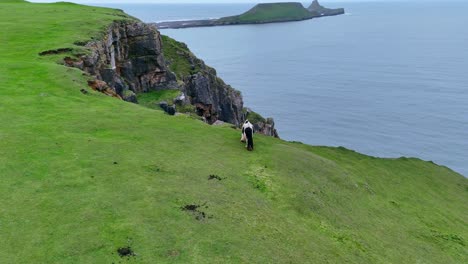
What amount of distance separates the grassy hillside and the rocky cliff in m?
8.41

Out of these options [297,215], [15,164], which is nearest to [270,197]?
[297,215]

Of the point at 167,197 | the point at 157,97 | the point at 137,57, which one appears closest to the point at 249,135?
the point at 167,197

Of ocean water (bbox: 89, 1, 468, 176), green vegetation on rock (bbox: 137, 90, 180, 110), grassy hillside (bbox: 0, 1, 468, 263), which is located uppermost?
grassy hillside (bbox: 0, 1, 468, 263)

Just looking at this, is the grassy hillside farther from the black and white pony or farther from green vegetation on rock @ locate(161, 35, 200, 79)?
green vegetation on rock @ locate(161, 35, 200, 79)

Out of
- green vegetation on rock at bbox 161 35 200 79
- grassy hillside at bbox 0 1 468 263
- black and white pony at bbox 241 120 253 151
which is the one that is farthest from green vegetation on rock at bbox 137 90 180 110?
black and white pony at bbox 241 120 253 151

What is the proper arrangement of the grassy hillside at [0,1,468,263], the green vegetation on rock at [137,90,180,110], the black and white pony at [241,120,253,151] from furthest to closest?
1. the green vegetation on rock at [137,90,180,110]
2. the black and white pony at [241,120,253,151]
3. the grassy hillside at [0,1,468,263]

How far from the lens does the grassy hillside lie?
688 inches

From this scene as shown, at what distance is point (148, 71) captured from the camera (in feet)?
216

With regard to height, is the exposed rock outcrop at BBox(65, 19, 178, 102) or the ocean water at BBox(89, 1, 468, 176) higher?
the exposed rock outcrop at BBox(65, 19, 178, 102)

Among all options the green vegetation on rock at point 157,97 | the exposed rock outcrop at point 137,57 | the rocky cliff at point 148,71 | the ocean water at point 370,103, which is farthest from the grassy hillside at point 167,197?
→ the ocean water at point 370,103

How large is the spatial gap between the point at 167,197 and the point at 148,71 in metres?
47.5

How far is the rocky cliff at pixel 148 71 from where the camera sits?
4772 cm


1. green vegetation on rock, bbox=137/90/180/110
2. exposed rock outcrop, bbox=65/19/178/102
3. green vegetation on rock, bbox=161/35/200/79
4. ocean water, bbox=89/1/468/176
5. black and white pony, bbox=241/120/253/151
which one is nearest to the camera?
black and white pony, bbox=241/120/253/151

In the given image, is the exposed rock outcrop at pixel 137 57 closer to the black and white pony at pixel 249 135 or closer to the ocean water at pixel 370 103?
the black and white pony at pixel 249 135
